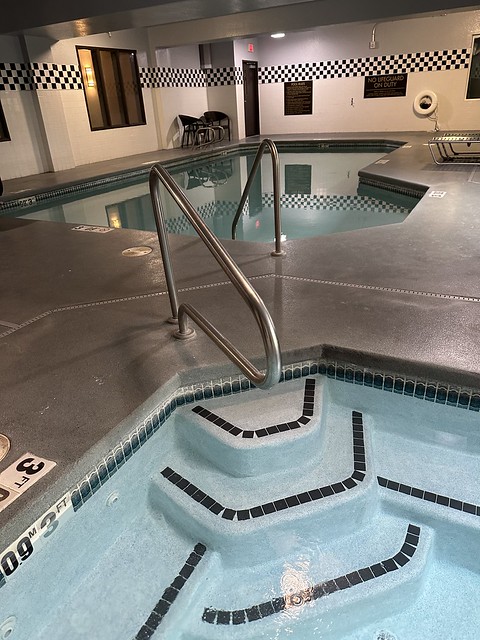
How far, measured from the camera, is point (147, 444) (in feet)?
5.16

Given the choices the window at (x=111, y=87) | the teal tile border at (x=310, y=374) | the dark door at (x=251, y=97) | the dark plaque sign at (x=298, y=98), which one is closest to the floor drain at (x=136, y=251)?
the teal tile border at (x=310, y=374)

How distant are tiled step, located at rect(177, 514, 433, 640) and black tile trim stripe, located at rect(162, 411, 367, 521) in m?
0.13

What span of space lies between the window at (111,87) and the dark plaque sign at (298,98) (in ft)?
12.8

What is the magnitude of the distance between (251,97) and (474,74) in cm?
499

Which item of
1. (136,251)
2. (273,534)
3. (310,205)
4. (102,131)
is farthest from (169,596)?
(102,131)

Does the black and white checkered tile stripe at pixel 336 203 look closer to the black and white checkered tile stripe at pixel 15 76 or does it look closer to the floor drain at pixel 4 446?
the black and white checkered tile stripe at pixel 15 76

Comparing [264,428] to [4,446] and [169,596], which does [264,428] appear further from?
[4,446]

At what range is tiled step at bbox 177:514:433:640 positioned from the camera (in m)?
1.25

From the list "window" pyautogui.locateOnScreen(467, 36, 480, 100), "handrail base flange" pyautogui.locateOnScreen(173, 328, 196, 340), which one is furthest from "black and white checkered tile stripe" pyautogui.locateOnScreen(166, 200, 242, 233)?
"window" pyautogui.locateOnScreen(467, 36, 480, 100)

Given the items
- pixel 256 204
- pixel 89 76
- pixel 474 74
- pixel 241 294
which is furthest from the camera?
pixel 474 74

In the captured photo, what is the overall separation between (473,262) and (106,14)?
5.03m

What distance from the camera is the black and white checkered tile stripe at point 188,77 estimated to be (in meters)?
9.21

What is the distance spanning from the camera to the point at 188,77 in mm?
10258

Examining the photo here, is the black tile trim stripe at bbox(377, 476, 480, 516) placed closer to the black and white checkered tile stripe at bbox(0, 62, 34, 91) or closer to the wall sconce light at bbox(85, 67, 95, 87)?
the black and white checkered tile stripe at bbox(0, 62, 34, 91)
